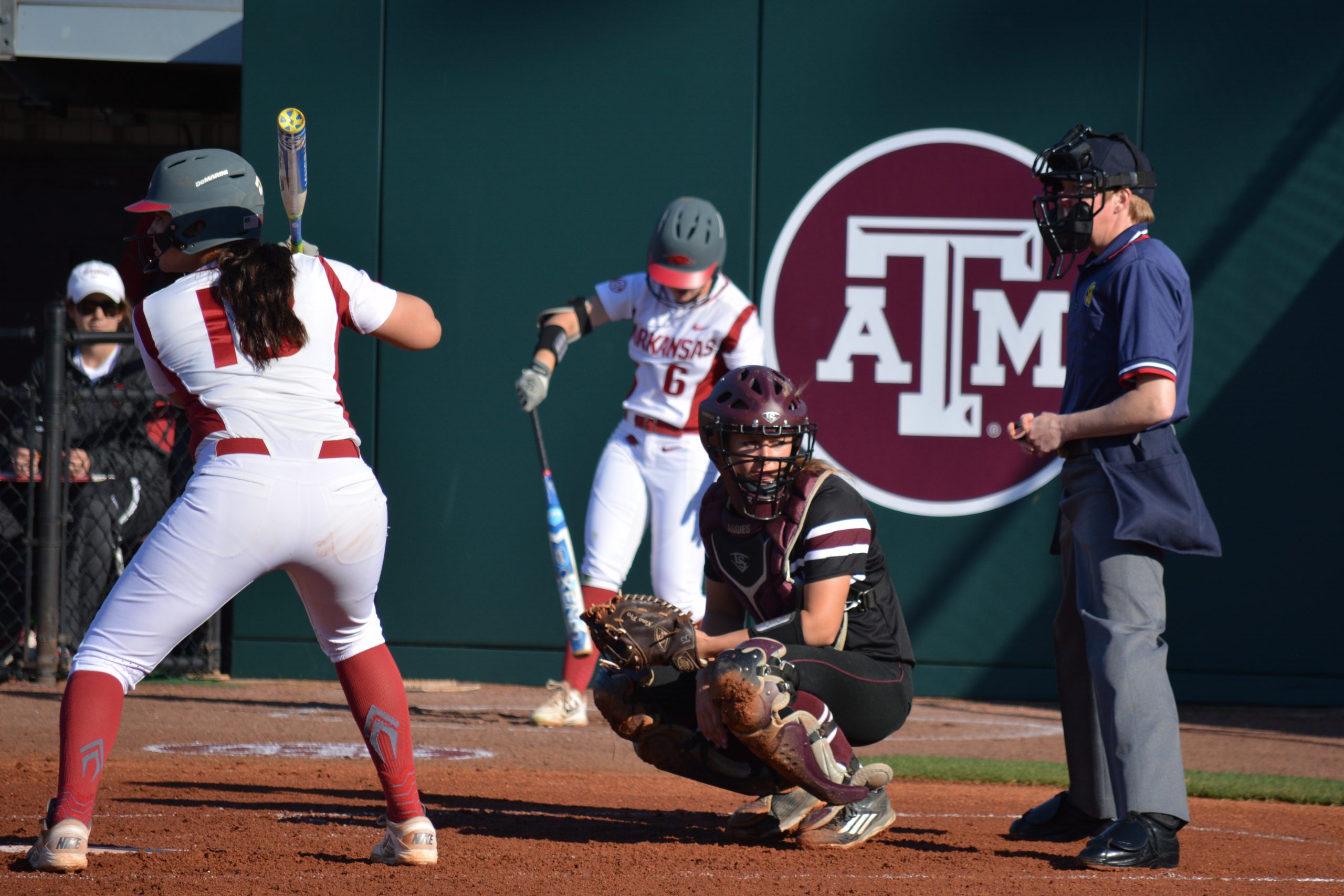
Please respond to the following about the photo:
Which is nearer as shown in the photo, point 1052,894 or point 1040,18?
point 1052,894

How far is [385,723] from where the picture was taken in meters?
3.32

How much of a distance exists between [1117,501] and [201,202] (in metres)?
2.44

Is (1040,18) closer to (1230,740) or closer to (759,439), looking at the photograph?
(1230,740)

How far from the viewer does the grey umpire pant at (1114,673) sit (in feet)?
11.5

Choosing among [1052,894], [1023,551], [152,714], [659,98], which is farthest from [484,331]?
[1052,894]

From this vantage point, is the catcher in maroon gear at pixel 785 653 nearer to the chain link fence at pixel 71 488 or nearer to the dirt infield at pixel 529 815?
the dirt infield at pixel 529 815

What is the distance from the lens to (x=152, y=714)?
5.93 m

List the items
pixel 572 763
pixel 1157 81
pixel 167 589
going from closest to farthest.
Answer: pixel 167 589
pixel 572 763
pixel 1157 81

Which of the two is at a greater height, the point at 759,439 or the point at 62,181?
the point at 62,181

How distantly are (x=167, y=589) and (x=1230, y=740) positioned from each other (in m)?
4.72

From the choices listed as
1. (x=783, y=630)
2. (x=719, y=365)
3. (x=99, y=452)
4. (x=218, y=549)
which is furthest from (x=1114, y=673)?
(x=99, y=452)

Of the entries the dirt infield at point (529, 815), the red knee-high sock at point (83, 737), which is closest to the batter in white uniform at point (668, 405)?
the dirt infield at point (529, 815)

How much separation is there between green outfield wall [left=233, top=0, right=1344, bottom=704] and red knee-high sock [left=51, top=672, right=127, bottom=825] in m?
3.84

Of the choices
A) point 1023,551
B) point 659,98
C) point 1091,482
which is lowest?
point 1023,551
